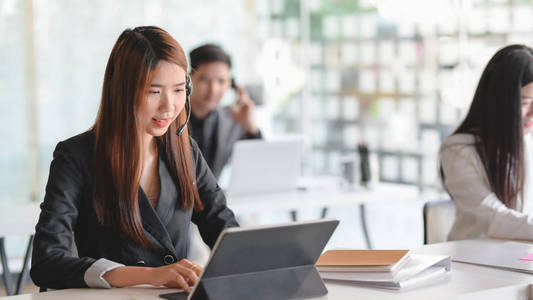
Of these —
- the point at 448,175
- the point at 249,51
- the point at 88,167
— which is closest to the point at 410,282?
the point at 88,167

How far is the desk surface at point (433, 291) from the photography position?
1.73 m

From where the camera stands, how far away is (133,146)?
196 cm

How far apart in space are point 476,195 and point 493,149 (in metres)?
0.19

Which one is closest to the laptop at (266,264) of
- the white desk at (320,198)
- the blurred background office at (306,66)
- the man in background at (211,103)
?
the white desk at (320,198)

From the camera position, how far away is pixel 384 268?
1812 mm

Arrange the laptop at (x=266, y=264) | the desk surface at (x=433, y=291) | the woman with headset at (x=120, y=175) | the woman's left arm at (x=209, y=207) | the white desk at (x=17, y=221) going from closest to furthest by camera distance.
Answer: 1. the laptop at (x=266, y=264)
2. the desk surface at (x=433, y=291)
3. the woman with headset at (x=120, y=175)
4. the woman's left arm at (x=209, y=207)
5. the white desk at (x=17, y=221)

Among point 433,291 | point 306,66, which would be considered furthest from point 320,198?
point 306,66

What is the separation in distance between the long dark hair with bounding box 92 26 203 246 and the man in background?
1848mm

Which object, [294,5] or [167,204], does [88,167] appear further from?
[294,5]

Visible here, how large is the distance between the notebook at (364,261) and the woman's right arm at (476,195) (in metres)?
0.74

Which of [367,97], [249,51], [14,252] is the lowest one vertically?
[14,252]

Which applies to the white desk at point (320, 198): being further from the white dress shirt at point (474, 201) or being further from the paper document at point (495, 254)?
the paper document at point (495, 254)

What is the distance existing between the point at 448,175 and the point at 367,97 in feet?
12.6

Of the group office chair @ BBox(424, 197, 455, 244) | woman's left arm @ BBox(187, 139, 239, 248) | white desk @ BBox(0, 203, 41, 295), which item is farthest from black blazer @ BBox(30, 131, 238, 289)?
white desk @ BBox(0, 203, 41, 295)
